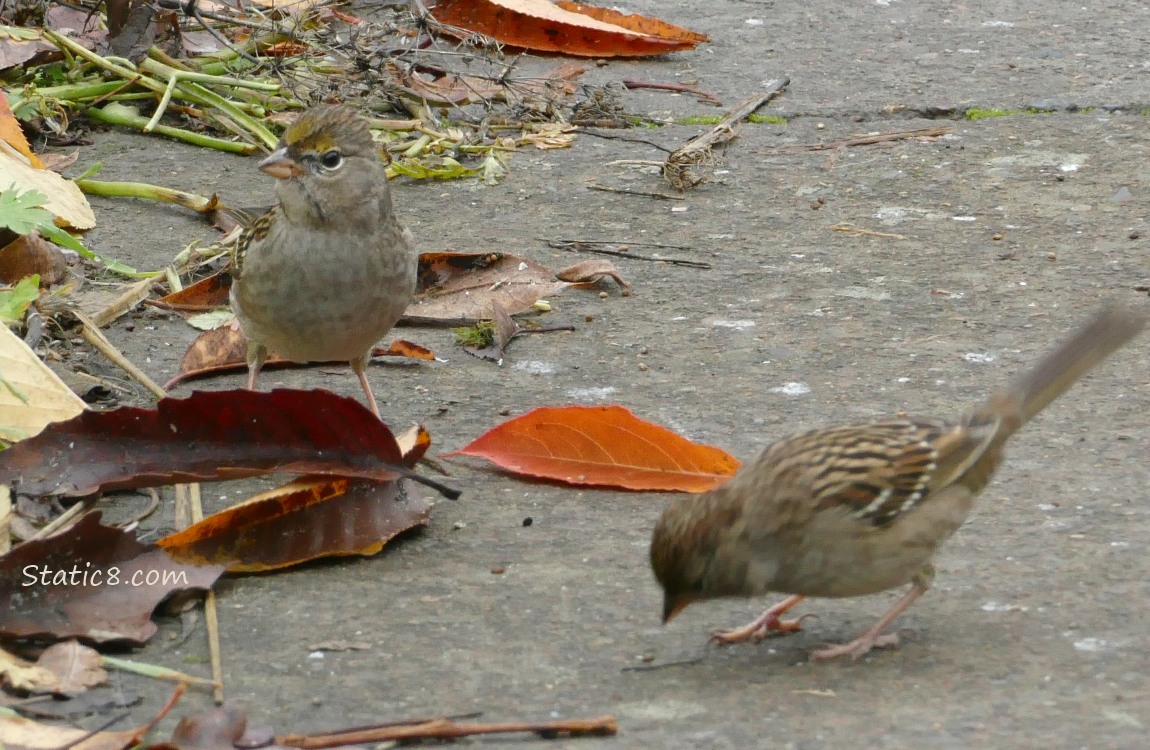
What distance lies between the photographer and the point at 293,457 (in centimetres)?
368

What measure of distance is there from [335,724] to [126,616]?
2.01ft

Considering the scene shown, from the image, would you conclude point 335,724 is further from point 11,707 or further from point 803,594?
point 803,594

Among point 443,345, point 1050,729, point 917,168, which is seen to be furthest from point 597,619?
point 917,168

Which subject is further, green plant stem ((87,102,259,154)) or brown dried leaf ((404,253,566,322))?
green plant stem ((87,102,259,154))

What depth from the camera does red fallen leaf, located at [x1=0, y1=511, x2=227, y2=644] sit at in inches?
124

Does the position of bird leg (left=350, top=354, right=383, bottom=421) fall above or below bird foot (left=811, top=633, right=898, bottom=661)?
below

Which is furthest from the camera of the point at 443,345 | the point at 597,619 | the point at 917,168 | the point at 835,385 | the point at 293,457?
the point at 917,168

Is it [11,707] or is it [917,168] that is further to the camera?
[917,168]

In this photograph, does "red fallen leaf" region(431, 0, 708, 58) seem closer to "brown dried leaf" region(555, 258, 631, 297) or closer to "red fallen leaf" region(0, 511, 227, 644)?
"brown dried leaf" region(555, 258, 631, 297)

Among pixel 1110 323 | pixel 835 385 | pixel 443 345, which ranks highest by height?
pixel 1110 323

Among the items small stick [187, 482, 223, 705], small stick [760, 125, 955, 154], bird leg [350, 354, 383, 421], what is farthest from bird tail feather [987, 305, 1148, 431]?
small stick [760, 125, 955, 154]

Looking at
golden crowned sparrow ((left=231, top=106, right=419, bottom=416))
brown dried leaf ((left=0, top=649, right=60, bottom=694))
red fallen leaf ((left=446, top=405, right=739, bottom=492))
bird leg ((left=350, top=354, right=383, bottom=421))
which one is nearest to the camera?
brown dried leaf ((left=0, top=649, right=60, bottom=694))

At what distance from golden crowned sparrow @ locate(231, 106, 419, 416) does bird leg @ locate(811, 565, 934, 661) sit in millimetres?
1828

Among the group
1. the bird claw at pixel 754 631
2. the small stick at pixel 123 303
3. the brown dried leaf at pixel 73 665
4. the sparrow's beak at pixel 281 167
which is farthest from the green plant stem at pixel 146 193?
the bird claw at pixel 754 631
